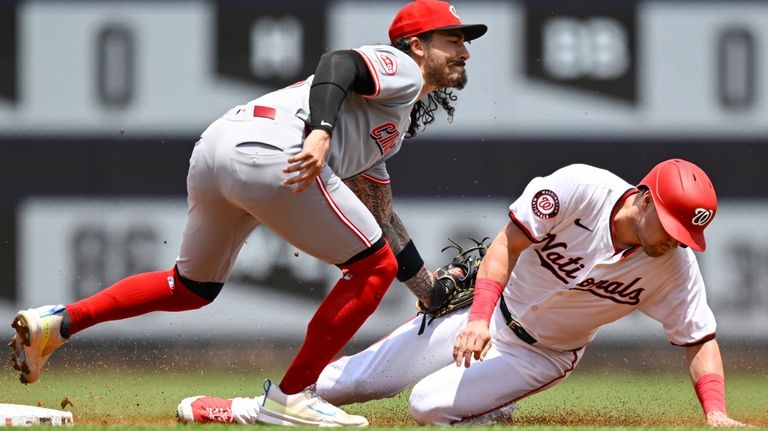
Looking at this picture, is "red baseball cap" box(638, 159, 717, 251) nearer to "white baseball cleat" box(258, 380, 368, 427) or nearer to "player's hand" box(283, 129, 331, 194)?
"player's hand" box(283, 129, 331, 194)

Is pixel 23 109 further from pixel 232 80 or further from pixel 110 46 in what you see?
pixel 232 80

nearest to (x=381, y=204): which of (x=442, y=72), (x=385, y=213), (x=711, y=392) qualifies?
(x=385, y=213)

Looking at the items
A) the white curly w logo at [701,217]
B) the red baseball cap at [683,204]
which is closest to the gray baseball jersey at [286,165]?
the red baseball cap at [683,204]

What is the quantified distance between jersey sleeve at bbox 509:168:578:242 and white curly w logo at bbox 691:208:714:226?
1.19 ft

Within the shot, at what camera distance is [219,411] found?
11.9 feet

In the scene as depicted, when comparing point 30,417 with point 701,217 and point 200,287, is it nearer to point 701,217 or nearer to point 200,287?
point 200,287

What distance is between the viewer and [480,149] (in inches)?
233

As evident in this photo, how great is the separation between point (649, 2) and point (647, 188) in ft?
9.17

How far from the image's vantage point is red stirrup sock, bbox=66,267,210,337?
3635 mm

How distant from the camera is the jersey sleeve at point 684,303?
3.54 m

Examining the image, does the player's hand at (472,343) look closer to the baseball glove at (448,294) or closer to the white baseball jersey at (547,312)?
the white baseball jersey at (547,312)

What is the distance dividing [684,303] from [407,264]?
102 cm

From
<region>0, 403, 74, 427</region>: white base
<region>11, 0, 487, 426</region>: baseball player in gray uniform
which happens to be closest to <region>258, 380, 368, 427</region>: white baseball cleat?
<region>11, 0, 487, 426</region>: baseball player in gray uniform

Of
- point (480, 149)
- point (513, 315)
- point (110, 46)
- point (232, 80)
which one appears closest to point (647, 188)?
point (513, 315)
